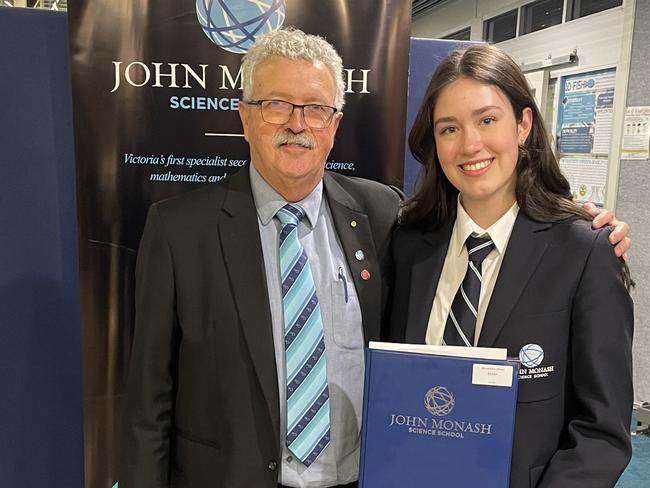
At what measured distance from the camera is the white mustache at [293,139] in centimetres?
153

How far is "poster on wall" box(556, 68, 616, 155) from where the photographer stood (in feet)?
14.2

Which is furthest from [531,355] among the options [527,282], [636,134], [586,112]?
[586,112]

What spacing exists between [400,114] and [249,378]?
3.48 feet

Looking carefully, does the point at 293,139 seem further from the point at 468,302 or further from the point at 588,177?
the point at 588,177

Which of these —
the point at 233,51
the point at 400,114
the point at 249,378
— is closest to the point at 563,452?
the point at 249,378

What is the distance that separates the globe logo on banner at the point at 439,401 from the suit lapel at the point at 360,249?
15.0 inches

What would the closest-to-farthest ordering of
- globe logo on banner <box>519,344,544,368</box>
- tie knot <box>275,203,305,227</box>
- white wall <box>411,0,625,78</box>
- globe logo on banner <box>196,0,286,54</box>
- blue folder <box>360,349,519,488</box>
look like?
blue folder <box>360,349,519,488</box>
globe logo on banner <box>519,344,544,368</box>
tie knot <box>275,203,305,227</box>
globe logo on banner <box>196,0,286,54</box>
white wall <box>411,0,625,78</box>

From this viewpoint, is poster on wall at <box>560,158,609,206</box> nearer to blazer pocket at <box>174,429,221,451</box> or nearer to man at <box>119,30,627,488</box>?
man at <box>119,30,627,488</box>

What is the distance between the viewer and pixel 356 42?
198 cm

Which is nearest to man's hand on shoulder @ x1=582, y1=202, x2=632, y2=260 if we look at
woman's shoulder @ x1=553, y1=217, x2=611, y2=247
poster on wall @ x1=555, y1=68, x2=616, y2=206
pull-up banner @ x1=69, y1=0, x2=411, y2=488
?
woman's shoulder @ x1=553, y1=217, x2=611, y2=247

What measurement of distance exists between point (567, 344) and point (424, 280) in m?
0.37

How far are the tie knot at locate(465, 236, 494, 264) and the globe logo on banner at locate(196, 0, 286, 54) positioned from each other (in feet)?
3.16

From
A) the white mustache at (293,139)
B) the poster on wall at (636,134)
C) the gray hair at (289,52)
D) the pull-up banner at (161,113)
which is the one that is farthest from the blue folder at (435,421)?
the poster on wall at (636,134)

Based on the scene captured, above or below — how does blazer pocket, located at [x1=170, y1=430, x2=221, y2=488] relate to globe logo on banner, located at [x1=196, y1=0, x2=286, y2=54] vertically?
below
